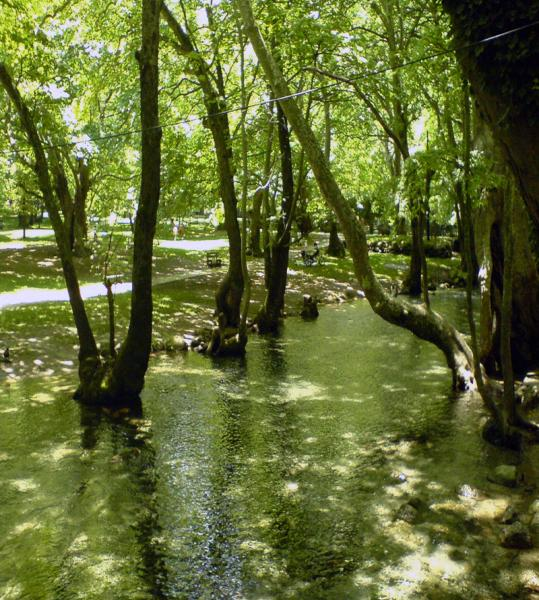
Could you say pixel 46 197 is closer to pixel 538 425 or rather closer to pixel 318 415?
pixel 318 415

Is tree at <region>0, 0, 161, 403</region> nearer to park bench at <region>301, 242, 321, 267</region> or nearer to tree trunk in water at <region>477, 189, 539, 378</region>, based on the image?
tree trunk in water at <region>477, 189, 539, 378</region>

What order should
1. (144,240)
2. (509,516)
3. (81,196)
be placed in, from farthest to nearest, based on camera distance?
(81,196)
(144,240)
(509,516)

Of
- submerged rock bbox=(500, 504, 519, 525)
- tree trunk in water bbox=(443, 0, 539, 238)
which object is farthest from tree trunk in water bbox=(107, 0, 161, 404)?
tree trunk in water bbox=(443, 0, 539, 238)

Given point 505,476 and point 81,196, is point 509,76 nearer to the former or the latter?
point 505,476

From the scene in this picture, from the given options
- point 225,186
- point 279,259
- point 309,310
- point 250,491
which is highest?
point 225,186

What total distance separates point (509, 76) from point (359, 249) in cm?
705

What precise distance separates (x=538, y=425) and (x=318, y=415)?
3.57 m

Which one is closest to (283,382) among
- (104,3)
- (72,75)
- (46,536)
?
(46,536)

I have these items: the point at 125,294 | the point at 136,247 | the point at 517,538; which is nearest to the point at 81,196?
the point at 125,294

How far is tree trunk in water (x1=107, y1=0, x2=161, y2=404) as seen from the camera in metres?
11.3

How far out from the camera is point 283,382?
555 inches

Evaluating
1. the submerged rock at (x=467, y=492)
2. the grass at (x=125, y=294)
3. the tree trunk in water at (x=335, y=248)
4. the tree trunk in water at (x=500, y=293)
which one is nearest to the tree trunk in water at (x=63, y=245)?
the grass at (x=125, y=294)

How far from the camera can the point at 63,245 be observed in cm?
1204

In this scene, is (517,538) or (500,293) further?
(500,293)
